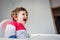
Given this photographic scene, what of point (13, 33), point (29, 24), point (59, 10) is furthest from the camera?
point (59, 10)

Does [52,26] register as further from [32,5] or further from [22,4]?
[22,4]

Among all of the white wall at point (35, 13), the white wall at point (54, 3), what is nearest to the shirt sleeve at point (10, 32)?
the white wall at point (35, 13)

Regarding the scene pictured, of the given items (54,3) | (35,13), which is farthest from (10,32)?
(54,3)

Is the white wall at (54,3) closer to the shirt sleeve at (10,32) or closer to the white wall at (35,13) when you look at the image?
the white wall at (35,13)

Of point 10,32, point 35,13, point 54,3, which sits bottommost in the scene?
point 10,32

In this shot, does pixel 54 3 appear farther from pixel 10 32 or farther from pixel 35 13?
pixel 10 32

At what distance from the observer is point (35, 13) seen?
5.50 ft

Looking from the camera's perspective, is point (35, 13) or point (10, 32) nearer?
point (10, 32)

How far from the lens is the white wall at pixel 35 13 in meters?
1.61

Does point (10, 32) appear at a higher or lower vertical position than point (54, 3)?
lower

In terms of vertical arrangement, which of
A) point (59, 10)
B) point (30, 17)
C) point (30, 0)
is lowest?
point (30, 17)

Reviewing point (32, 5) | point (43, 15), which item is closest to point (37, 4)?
point (32, 5)

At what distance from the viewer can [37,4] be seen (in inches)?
67.3

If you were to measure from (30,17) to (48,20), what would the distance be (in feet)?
0.87
